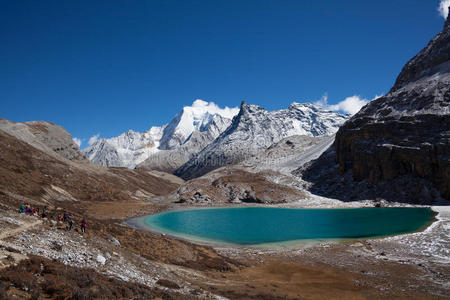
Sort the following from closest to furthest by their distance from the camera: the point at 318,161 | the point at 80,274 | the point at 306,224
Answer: the point at 80,274 < the point at 306,224 < the point at 318,161

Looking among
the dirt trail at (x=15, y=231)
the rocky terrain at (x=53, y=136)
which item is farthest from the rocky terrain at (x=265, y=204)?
the rocky terrain at (x=53, y=136)

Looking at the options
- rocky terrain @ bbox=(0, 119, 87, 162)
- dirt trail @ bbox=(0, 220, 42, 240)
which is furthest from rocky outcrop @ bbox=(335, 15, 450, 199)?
rocky terrain @ bbox=(0, 119, 87, 162)

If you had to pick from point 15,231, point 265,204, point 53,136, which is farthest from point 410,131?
point 53,136

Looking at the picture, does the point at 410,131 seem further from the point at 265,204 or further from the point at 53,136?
the point at 53,136

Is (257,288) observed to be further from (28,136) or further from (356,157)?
(28,136)

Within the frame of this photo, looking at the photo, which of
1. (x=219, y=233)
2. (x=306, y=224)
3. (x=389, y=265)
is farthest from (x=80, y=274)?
(x=306, y=224)

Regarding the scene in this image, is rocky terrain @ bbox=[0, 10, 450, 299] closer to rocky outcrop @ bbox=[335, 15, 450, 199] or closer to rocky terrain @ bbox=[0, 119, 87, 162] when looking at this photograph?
rocky outcrop @ bbox=[335, 15, 450, 199]

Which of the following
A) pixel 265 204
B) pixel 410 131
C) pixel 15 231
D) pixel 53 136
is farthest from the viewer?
pixel 53 136

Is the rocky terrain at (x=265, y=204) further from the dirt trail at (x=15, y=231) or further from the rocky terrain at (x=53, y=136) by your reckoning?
the rocky terrain at (x=53, y=136)
